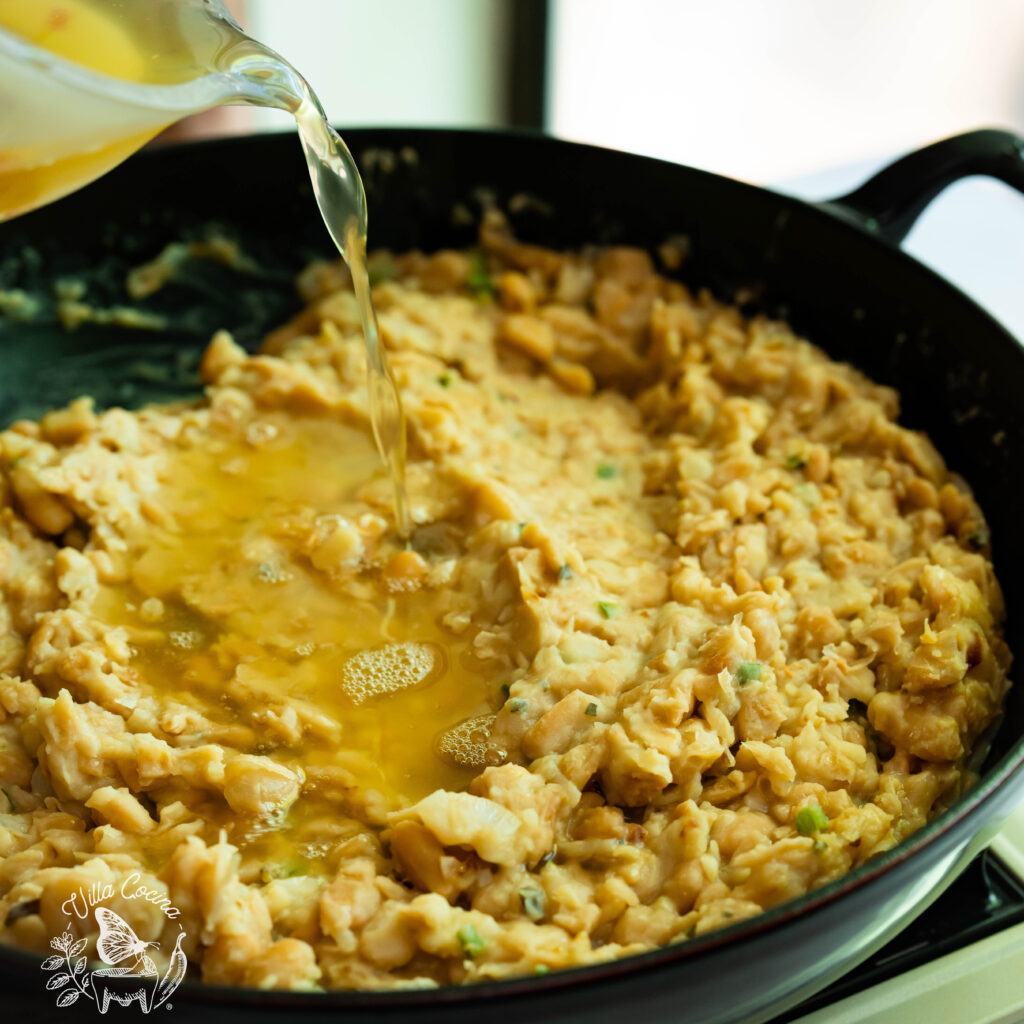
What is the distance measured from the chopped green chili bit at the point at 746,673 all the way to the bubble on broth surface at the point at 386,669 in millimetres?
447

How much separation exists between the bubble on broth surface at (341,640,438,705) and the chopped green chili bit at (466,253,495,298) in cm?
96

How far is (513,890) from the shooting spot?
1433 millimetres

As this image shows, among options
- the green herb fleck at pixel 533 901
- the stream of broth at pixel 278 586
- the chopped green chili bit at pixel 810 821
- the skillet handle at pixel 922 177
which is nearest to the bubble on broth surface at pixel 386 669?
the stream of broth at pixel 278 586

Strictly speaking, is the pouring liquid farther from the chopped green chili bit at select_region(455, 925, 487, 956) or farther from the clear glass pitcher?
the chopped green chili bit at select_region(455, 925, 487, 956)

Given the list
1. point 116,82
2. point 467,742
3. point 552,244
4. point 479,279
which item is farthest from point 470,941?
point 552,244

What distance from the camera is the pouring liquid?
1.45 metres

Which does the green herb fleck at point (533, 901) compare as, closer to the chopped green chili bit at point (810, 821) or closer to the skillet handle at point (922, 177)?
the chopped green chili bit at point (810, 821)

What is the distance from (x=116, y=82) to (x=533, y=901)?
1109 millimetres

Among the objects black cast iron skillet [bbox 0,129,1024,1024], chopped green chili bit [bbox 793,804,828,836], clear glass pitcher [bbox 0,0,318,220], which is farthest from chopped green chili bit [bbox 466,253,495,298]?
A: chopped green chili bit [bbox 793,804,828,836]

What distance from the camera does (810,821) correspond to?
1474mm

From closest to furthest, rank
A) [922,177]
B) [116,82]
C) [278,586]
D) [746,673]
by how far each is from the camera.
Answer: [116,82]
[746,673]
[278,586]
[922,177]

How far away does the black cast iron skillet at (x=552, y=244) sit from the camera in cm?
203

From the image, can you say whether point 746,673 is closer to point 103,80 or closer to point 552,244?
point 103,80

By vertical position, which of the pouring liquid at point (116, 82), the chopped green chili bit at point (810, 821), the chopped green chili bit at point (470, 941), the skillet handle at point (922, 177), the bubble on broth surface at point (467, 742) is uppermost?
→ the pouring liquid at point (116, 82)
